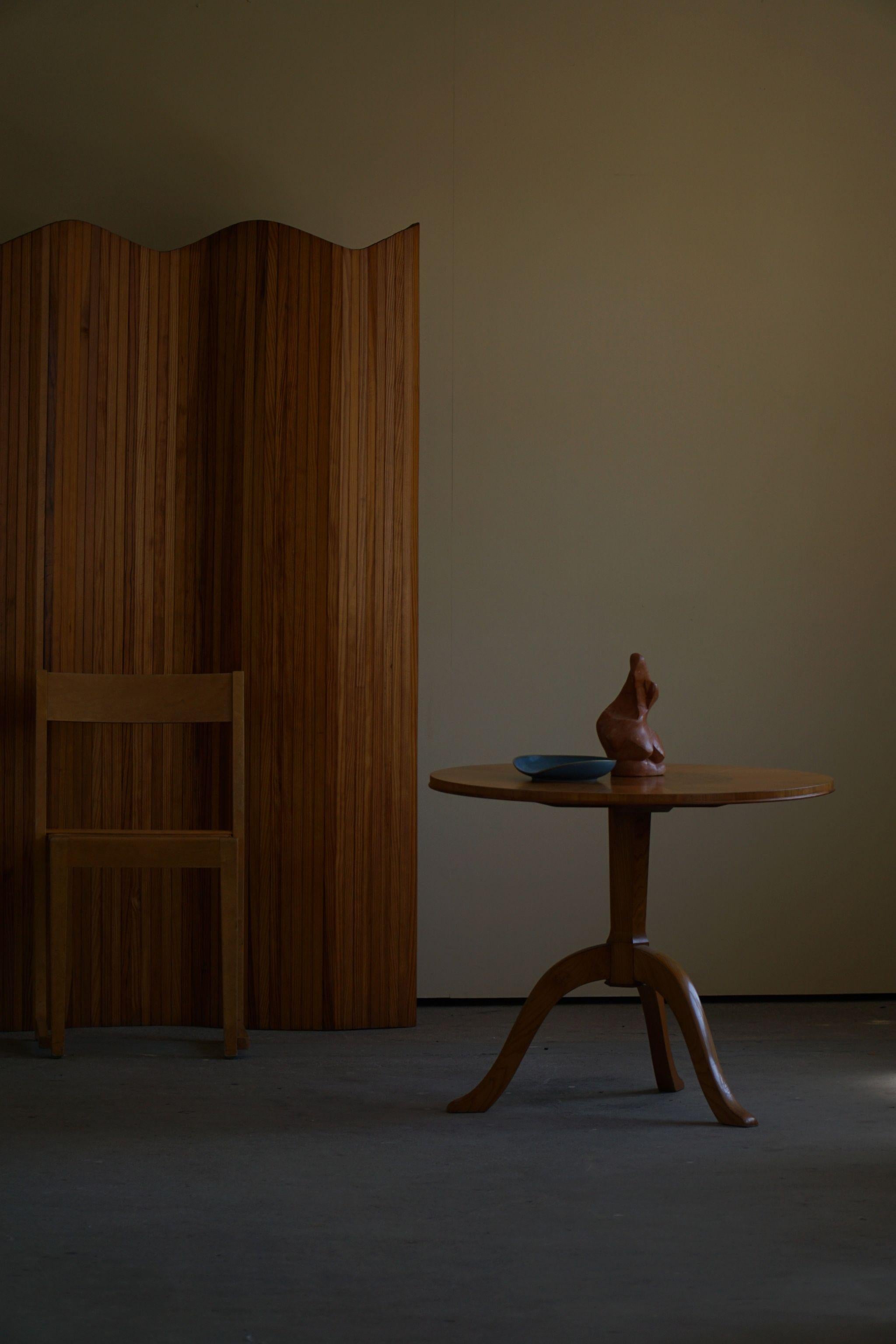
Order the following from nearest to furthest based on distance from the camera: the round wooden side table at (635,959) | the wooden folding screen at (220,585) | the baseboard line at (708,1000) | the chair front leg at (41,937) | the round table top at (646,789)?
the round table top at (646,789) < the round wooden side table at (635,959) < the chair front leg at (41,937) < the wooden folding screen at (220,585) < the baseboard line at (708,1000)

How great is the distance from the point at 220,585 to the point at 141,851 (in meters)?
0.80

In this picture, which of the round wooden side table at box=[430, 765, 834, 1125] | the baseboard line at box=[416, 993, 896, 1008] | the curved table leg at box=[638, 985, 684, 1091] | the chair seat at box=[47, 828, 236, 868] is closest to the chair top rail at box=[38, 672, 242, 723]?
the chair seat at box=[47, 828, 236, 868]

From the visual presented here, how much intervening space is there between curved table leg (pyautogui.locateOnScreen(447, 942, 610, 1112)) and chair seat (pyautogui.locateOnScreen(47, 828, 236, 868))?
88cm

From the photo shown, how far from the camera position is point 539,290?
3910 mm

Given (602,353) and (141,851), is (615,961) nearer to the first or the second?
(141,851)

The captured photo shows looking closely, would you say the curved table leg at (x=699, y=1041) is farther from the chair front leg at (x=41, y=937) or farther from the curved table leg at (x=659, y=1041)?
the chair front leg at (x=41, y=937)

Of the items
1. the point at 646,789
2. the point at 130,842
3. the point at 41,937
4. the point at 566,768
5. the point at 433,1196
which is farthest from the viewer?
the point at 41,937

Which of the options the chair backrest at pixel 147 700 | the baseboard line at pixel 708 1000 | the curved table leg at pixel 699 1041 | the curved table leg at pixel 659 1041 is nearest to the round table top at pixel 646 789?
the curved table leg at pixel 699 1041

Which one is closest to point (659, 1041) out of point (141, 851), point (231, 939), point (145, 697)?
point (231, 939)

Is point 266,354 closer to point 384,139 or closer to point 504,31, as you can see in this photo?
point 384,139

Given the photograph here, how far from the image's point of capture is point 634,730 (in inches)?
107

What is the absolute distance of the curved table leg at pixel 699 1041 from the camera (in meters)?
2.62

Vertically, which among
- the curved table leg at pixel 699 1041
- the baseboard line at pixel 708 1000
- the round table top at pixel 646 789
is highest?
the round table top at pixel 646 789

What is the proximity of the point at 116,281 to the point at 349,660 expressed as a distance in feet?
4.08
